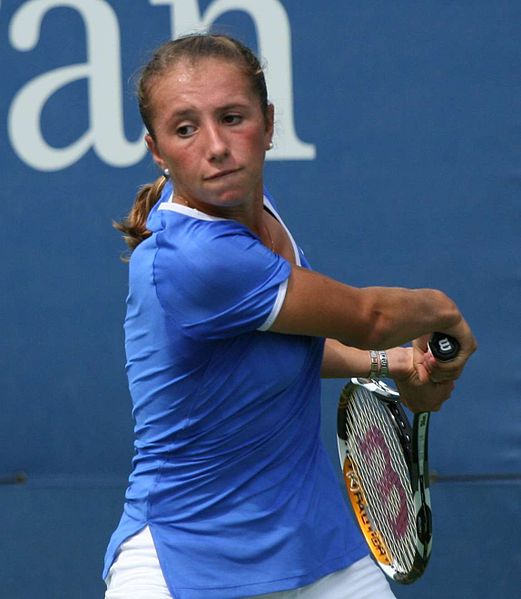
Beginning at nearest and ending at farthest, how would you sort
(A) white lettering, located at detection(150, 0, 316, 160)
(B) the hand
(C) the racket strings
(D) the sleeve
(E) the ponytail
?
(D) the sleeve → (E) the ponytail → (B) the hand → (C) the racket strings → (A) white lettering, located at detection(150, 0, 316, 160)

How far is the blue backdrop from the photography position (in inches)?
143

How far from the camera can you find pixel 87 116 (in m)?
3.63

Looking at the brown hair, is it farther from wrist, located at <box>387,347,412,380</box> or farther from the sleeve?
wrist, located at <box>387,347,412,380</box>

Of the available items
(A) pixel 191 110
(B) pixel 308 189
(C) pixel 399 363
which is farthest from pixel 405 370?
(B) pixel 308 189

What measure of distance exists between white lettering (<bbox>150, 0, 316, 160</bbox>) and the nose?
1533mm

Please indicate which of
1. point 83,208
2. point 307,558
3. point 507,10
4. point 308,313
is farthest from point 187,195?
point 507,10

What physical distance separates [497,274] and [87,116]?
1.17 metres

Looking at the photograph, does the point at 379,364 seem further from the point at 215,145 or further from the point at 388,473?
the point at 215,145

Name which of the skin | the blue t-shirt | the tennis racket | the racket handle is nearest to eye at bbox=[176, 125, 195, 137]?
the skin

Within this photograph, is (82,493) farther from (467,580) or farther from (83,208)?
(467,580)

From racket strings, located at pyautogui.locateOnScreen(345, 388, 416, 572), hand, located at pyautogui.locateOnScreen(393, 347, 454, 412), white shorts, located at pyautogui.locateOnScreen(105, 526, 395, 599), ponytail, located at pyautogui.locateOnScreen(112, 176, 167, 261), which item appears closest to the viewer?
white shorts, located at pyautogui.locateOnScreen(105, 526, 395, 599)

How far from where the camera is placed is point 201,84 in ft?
6.85

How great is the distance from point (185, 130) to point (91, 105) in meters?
1.58

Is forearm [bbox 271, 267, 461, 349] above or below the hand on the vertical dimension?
above
